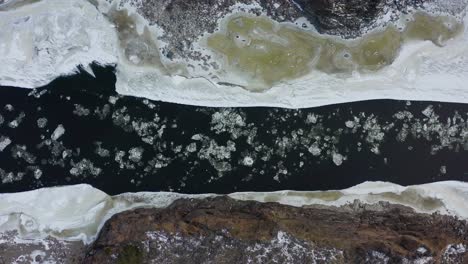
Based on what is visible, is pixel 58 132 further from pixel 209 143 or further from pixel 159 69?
pixel 209 143

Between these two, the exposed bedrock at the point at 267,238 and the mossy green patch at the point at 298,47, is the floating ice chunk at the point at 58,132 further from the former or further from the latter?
the mossy green patch at the point at 298,47

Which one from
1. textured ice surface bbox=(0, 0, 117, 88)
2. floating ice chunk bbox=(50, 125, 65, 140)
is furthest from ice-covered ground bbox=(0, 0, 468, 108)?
floating ice chunk bbox=(50, 125, 65, 140)

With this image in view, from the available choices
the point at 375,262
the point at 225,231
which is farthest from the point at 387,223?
the point at 225,231

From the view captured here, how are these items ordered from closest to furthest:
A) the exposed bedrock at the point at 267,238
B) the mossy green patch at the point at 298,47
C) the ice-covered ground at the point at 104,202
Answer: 1. the exposed bedrock at the point at 267,238
2. the ice-covered ground at the point at 104,202
3. the mossy green patch at the point at 298,47

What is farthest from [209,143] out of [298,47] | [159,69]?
[298,47]

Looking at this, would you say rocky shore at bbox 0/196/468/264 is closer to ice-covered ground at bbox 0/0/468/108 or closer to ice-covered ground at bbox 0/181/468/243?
ice-covered ground at bbox 0/181/468/243

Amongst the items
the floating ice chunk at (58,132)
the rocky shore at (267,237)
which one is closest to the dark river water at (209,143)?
the floating ice chunk at (58,132)

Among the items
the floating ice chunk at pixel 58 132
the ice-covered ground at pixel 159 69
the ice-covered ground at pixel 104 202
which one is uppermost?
the ice-covered ground at pixel 159 69

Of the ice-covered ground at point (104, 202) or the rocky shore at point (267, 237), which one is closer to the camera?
the rocky shore at point (267, 237)
